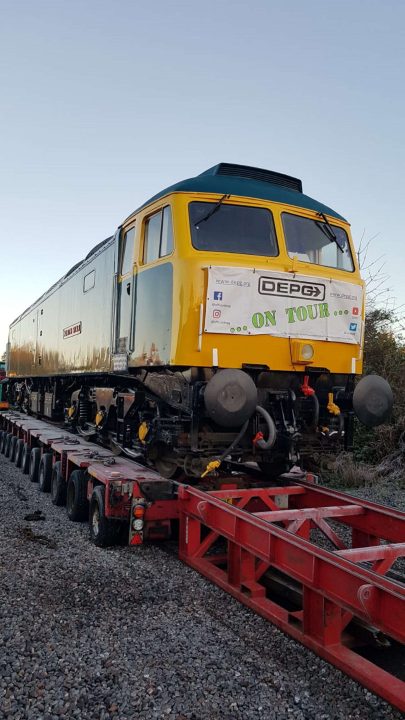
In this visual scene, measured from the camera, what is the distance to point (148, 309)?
6191 millimetres

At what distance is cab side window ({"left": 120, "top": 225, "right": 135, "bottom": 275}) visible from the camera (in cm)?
686

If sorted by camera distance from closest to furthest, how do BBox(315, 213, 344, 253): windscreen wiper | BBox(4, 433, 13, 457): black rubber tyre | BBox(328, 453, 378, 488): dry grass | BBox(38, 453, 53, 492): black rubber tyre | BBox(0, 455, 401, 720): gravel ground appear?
BBox(0, 455, 401, 720): gravel ground < BBox(315, 213, 344, 253): windscreen wiper < BBox(38, 453, 53, 492): black rubber tyre < BBox(328, 453, 378, 488): dry grass < BBox(4, 433, 13, 457): black rubber tyre

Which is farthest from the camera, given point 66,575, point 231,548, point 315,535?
point 315,535

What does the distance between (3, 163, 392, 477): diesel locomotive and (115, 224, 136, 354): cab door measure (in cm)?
3

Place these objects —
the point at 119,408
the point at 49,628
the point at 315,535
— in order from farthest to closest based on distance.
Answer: the point at 119,408 → the point at 315,535 → the point at 49,628

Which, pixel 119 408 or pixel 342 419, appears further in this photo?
pixel 119 408

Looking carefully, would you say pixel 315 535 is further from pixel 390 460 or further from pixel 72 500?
pixel 390 460

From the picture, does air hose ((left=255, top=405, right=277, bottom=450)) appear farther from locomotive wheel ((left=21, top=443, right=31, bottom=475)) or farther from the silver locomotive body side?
locomotive wheel ((left=21, top=443, right=31, bottom=475))

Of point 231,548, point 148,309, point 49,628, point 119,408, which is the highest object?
point 148,309

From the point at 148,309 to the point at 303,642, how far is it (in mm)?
3568

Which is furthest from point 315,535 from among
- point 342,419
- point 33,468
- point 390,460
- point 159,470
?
point 33,468

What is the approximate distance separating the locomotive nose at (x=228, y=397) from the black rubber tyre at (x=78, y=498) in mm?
2606

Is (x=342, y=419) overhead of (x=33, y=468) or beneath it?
overhead

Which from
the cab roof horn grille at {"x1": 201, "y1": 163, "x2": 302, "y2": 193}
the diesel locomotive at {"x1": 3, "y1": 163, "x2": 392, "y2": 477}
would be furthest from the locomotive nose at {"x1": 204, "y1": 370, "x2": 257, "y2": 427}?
the cab roof horn grille at {"x1": 201, "y1": 163, "x2": 302, "y2": 193}
